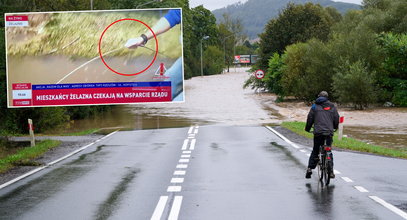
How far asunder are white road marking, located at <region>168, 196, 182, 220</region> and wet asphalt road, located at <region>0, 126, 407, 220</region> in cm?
2

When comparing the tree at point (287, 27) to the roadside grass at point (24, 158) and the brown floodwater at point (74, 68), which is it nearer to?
the brown floodwater at point (74, 68)

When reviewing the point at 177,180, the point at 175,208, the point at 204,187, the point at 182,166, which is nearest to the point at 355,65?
the point at 182,166

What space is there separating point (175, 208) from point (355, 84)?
120 feet

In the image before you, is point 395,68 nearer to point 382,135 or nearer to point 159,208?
point 382,135

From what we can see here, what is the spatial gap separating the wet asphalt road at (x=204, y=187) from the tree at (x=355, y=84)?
83.7 feet

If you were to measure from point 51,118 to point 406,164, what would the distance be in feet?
74.0

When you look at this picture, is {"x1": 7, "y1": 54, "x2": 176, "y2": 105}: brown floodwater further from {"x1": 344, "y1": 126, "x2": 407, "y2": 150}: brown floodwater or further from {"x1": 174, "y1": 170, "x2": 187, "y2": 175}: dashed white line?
{"x1": 344, "y1": 126, "x2": 407, "y2": 150}: brown floodwater

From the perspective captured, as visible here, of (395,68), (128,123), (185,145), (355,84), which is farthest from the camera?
(395,68)

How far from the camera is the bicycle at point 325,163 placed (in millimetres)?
12270

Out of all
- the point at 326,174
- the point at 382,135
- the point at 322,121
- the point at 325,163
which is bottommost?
the point at 382,135

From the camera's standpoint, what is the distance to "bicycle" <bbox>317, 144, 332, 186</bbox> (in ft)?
40.3

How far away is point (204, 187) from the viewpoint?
12.2 metres

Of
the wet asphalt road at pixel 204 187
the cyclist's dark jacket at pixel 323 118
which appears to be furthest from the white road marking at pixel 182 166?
the cyclist's dark jacket at pixel 323 118

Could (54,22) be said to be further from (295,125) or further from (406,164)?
(295,125)
